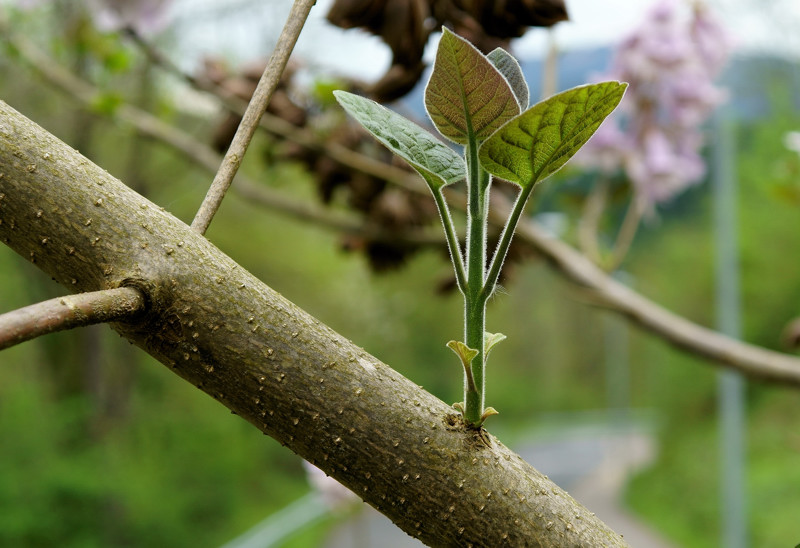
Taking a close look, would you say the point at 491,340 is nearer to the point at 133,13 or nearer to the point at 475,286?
the point at 475,286

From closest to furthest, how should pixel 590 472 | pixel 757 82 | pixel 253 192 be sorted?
pixel 253 192
pixel 757 82
pixel 590 472

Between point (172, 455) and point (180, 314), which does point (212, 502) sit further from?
point (180, 314)

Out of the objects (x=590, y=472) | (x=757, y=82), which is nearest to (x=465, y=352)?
(x=757, y=82)

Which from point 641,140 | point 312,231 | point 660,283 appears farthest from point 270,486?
point 641,140

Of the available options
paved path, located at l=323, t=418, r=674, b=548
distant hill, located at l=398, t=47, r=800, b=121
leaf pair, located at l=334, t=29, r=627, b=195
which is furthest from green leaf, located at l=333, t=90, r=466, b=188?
paved path, located at l=323, t=418, r=674, b=548

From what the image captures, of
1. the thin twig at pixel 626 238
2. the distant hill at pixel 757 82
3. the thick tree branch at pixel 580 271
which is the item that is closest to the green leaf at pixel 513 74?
the thick tree branch at pixel 580 271

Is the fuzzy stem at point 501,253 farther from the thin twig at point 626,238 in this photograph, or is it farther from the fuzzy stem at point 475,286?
the thin twig at point 626,238

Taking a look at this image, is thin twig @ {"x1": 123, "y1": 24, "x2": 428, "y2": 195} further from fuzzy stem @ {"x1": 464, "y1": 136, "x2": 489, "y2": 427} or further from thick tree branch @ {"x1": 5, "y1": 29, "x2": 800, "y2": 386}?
fuzzy stem @ {"x1": 464, "y1": 136, "x2": 489, "y2": 427}
